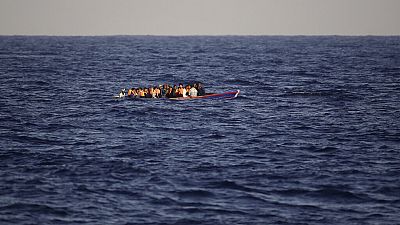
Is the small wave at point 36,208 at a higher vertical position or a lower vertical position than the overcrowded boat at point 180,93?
lower

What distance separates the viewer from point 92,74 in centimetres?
8950

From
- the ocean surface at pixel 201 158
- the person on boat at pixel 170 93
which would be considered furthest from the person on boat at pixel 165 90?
the ocean surface at pixel 201 158

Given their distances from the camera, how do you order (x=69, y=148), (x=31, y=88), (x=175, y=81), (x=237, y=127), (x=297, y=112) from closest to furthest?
(x=69, y=148) < (x=237, y=127) < (x=297, y=112) < (x=31, y=88) < (x=175, y=81)

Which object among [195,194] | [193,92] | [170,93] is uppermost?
[193,92]

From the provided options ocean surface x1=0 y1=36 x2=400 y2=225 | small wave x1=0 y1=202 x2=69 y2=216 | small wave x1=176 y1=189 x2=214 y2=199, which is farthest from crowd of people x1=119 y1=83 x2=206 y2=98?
small wave x1=0 y1=202 x2=69 y2=216

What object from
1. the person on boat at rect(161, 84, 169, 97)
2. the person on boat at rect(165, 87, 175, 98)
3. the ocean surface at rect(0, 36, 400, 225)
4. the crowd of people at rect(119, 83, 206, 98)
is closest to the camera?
the ocean surface at rect(0, 36, 400, 225)

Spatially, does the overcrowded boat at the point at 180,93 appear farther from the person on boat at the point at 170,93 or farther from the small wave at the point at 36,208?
the small wave at the point at 36,208

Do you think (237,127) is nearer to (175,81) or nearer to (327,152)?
(327,152)

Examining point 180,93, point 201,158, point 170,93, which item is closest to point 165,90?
point 170,93

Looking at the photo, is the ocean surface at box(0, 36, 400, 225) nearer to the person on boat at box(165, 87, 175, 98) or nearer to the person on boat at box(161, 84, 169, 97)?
the person on boat at box(165, 87, 175, 98)

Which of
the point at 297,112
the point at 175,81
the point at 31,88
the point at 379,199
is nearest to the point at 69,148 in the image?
the point at 379,199

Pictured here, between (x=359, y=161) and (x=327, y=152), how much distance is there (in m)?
2.53

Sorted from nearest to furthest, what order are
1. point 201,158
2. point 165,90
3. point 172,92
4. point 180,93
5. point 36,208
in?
point 36,208 < point 201,158 < point 180,93 < point 172,92 < point 165,90

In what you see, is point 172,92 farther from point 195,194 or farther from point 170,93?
point 195,194
